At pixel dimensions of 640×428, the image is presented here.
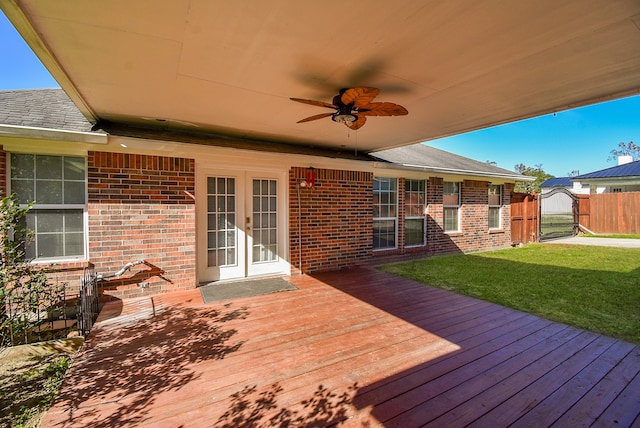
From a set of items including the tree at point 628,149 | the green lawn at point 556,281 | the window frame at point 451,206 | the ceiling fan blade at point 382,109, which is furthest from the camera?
the tree at point 628,149

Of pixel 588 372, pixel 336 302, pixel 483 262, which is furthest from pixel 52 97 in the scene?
pixel 483 262

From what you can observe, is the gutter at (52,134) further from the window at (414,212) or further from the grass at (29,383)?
the window at (414,212)

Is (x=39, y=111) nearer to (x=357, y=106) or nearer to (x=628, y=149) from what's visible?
(x=357, y=106)

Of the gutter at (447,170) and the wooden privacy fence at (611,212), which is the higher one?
the gutter at (447,170)

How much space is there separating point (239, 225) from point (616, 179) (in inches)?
925

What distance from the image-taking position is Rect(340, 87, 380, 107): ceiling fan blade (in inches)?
116

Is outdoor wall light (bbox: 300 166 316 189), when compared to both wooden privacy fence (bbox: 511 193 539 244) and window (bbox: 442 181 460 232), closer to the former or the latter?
window (bbox: 442 181 460 232)

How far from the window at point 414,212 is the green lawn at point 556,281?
2.44 feet

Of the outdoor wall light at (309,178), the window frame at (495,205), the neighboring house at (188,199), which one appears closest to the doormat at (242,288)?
the neighboring house at (188,199)

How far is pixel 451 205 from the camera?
9141 mm

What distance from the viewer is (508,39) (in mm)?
2484

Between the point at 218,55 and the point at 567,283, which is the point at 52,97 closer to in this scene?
the point at 218,55

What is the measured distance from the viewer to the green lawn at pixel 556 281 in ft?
13.5

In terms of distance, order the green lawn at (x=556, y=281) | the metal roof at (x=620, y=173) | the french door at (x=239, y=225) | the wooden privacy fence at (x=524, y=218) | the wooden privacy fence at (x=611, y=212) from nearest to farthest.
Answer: the green lawn at (x=556, y=281) → the french door at (x=239, y=225) → the wooden privacy fence at (x=524, y=218) → the wooden privacy fence at (x=611, y=212) → the metal roof at (x=620, y=173)
